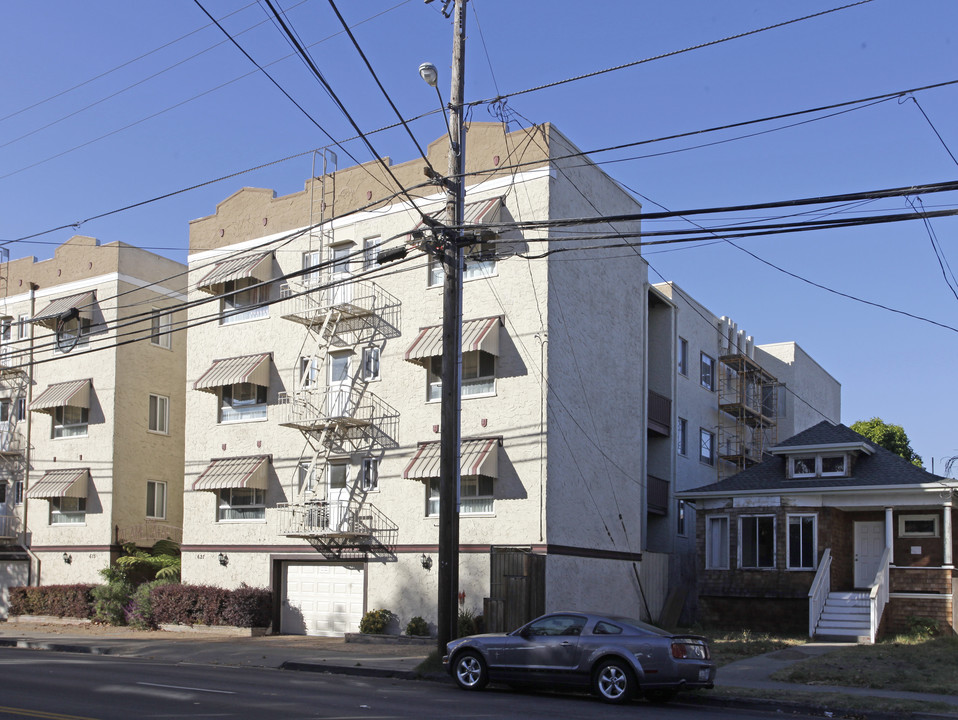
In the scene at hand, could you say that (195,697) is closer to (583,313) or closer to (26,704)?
(26,704)

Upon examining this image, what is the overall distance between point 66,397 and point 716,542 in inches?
826

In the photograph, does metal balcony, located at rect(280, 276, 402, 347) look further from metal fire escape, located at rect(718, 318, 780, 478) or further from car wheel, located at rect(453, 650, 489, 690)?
metal fire escape, located at rect(718, 318, 780, 478)

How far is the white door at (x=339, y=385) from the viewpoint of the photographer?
27703 mm

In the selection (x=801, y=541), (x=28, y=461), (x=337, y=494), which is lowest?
(x=801, y=541)

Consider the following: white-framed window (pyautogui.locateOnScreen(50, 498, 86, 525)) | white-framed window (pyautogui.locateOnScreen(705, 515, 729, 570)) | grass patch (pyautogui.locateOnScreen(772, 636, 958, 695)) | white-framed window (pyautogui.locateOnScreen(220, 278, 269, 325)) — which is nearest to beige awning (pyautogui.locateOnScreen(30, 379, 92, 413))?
white-framed window (pyautogui.locateOnScreen(50, 498, 86, 525))

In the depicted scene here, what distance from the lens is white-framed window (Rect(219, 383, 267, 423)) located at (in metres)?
29.5

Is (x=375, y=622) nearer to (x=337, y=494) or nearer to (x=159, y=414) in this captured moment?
(x=337, y=494)

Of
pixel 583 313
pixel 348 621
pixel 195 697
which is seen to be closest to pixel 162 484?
pixel 348 621

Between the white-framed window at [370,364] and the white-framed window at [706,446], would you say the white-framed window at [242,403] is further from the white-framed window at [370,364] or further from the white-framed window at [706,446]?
the white-framed window at [706,446]

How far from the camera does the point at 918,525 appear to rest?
26797 mm

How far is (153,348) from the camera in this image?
34906mm

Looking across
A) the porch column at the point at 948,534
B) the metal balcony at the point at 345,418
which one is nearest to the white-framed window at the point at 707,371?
the porch column at the point at 948,534

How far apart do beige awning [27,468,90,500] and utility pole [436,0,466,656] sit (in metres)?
Answer: 18.6

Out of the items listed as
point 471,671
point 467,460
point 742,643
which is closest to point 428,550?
point 467,460
